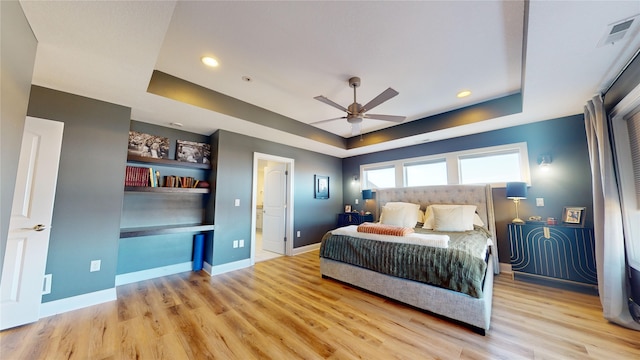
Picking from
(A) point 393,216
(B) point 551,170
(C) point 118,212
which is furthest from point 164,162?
(B) point 551,170

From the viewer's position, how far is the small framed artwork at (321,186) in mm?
5262

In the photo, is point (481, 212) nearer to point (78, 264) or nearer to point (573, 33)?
point (573, 33)

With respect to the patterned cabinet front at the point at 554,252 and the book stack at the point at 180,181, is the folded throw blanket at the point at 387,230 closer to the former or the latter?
the patterned cabinet front at the point at 554,252

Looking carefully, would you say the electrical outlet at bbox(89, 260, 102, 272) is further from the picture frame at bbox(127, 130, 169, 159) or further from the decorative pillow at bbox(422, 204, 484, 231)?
the decorative pillow at bbox(422, 204, 484, 231)

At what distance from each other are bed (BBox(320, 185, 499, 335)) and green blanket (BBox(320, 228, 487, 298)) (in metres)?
0.01

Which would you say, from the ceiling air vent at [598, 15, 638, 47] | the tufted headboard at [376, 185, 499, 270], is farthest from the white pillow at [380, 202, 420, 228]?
the ceiling air vent at [598, 15, 638, 47]

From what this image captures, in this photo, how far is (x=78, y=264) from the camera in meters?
2.42

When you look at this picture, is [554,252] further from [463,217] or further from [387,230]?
[387,230]

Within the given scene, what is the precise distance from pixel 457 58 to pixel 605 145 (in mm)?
1764

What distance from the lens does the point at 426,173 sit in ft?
15.1

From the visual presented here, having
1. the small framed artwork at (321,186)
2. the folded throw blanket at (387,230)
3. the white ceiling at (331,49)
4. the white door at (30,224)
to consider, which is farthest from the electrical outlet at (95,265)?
the small framed artwork at (321,186)

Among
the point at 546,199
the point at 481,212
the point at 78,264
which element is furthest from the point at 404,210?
the point at 78,264

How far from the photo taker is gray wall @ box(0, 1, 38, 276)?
126cm

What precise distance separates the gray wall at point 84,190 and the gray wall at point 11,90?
45.5 inches
